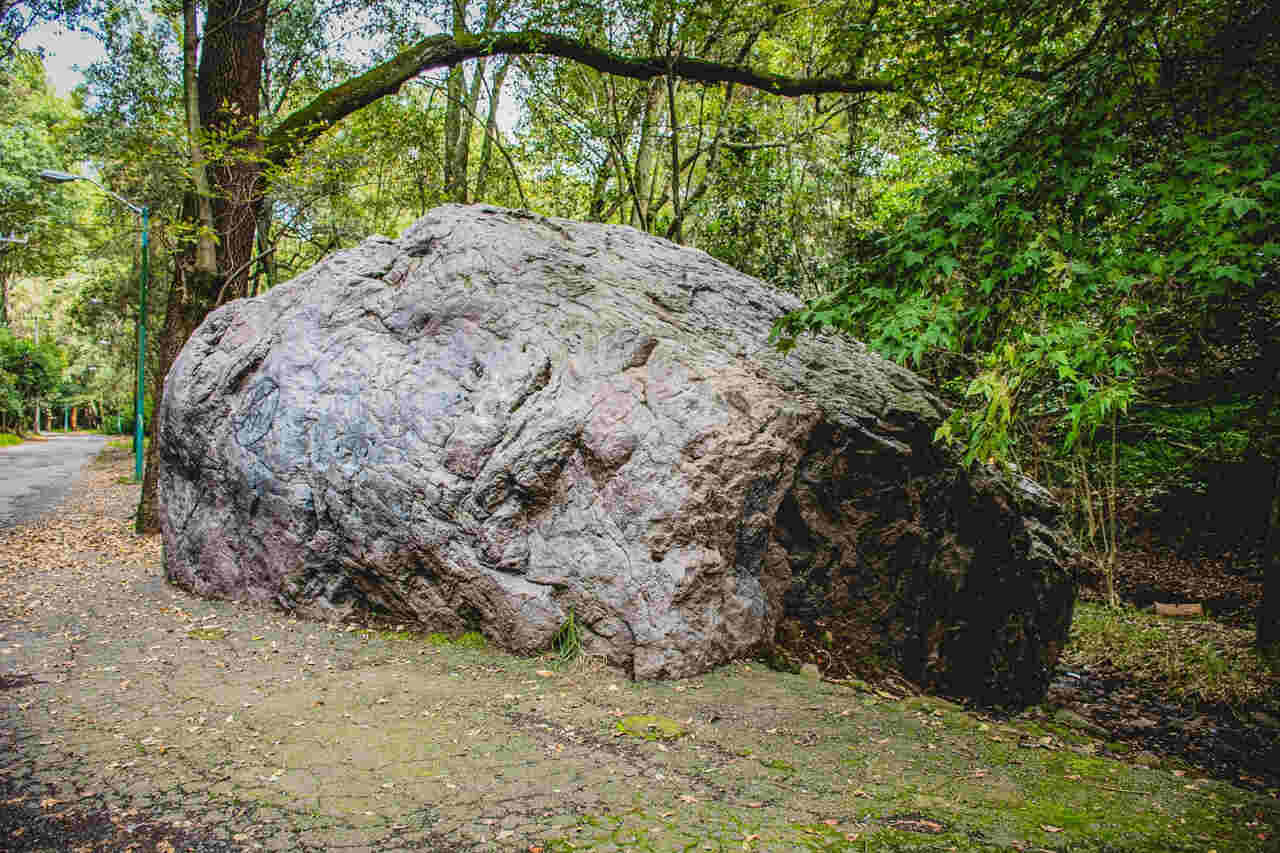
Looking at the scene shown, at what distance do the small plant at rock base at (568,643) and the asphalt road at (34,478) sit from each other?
467 inches

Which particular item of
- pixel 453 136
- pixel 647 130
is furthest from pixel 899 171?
pixel 453 136

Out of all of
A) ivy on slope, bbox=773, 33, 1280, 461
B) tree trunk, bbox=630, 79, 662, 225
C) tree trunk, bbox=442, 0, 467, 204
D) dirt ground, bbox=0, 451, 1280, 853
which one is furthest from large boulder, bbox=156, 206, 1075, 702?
tree trunk, bbox=442, 0, 467, 204

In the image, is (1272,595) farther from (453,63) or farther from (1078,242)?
(453,63)

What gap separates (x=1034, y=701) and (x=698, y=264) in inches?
204

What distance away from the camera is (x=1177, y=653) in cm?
867

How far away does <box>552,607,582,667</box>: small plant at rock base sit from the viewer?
5.38 m

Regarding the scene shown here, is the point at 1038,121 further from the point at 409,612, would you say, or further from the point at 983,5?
the point at 409,612

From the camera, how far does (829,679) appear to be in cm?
580

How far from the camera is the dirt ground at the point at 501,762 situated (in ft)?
11.2

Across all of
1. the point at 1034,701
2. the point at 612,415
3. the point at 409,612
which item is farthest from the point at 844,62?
the point at 409,612

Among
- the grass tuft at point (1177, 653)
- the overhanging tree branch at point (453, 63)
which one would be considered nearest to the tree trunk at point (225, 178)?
the overhanging tree branch at point (453, 63)

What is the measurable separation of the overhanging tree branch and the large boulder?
3.73 metres

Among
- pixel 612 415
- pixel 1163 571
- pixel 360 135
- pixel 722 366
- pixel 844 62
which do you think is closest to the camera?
pixel 612 415

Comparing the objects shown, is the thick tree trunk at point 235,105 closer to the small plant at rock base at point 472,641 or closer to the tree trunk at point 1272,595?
the small plant at rock base at point 472,641
